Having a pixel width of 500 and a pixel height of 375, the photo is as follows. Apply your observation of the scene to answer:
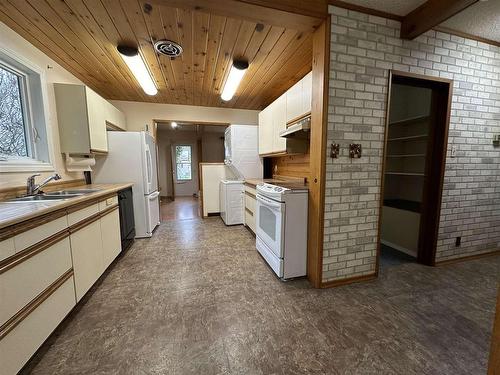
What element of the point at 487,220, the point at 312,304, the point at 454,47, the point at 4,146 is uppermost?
the point at 454,47

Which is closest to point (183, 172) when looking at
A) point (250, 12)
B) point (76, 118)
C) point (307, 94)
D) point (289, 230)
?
point (76, 118)

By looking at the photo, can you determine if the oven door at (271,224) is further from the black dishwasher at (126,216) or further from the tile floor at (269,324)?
the black dishwasher at (126,216)

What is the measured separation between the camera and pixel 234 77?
289 centimetres

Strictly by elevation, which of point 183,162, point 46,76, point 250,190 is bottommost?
point 250,190

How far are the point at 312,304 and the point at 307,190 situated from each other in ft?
3.29

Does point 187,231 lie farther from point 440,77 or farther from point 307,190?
point 440,77

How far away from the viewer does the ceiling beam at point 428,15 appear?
152cm

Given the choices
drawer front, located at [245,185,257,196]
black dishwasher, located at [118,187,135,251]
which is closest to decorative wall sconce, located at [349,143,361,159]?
drawer front, located at [245,185,257,196]

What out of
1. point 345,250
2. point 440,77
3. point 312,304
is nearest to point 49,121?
point 312,304

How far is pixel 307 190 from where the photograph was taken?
2053 millimetres

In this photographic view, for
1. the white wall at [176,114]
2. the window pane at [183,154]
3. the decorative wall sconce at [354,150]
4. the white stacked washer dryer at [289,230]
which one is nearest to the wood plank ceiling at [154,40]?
the white wall at [176,114]

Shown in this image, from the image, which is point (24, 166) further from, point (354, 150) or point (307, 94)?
point (354, 150)

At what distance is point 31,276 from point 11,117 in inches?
71.7

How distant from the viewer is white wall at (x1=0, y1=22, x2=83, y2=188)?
1835 millimetres
